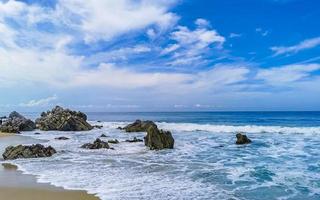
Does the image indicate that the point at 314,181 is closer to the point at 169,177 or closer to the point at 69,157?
the point at 169,177

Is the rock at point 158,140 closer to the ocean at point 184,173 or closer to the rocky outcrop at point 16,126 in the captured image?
the ocean at point 184,173

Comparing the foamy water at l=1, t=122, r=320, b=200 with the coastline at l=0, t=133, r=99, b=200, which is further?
the foamy water at l=1, t=122, r=320, b=200

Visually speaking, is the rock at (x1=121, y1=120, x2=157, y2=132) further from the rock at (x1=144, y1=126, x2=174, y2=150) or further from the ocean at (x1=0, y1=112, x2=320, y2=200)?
the ocean at (x1=0, y1=112, x2=320, y2=200)

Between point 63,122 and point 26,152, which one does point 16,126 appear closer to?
point 63,122

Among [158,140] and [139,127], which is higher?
[139,127]

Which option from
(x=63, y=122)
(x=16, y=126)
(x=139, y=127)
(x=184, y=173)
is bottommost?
(x=184, y=173)

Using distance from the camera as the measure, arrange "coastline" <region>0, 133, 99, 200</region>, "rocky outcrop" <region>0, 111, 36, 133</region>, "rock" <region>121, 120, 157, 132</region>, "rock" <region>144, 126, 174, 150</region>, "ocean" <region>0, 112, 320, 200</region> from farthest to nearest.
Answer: "rocky outcrop" <region>0, 111, 36, 133</region>, "rock" <region>121, 120, 157, 132</region>, "rock" <region>144, 126, 174, 150</region>, "ocean" <region>0, 112, 320, 200</region>, "coastline" <region>0, 133, 99, 200</region>

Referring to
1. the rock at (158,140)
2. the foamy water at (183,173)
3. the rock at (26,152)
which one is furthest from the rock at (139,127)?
the rock at (26,152)

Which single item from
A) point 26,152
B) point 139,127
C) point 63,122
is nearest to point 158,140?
point 26,152


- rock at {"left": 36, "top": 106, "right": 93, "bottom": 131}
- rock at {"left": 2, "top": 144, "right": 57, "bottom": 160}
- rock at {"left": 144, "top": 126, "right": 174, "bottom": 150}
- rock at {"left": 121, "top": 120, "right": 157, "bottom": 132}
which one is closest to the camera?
rock at {"left": 2, "top": 144, "right": 57, "bottom": 160}

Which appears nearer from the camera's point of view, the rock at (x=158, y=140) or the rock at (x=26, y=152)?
the rock at (x=26, y=152)

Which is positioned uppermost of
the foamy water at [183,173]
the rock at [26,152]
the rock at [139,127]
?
the rock at [139,127]

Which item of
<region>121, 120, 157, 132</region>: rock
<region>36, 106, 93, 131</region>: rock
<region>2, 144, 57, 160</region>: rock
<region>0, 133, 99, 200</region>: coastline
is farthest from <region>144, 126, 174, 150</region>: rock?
<region>36, 106, 93, 131</region>: rock

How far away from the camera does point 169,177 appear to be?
14.9m
